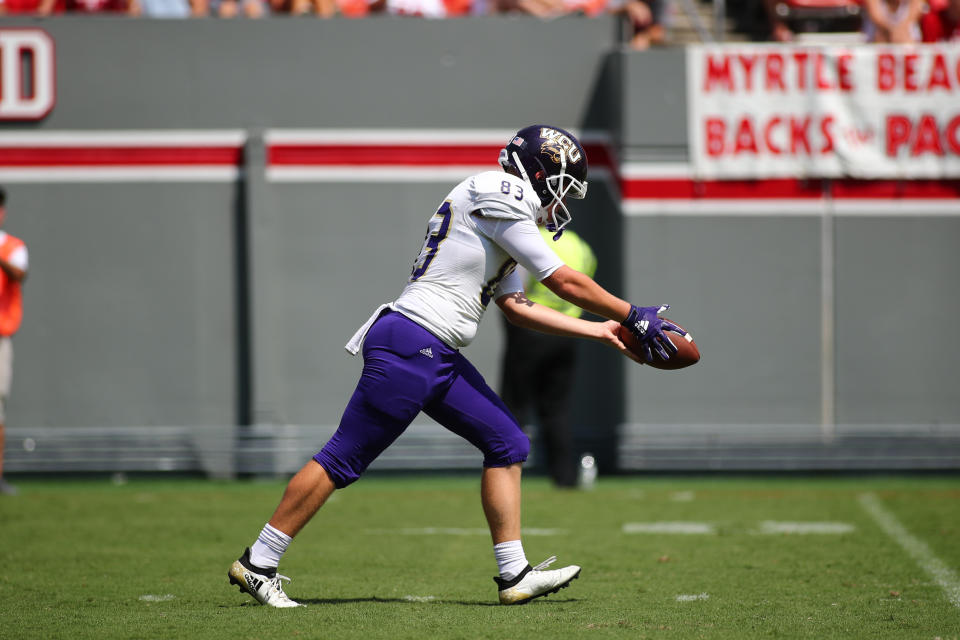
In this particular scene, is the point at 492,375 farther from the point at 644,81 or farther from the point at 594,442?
the point at 644,81

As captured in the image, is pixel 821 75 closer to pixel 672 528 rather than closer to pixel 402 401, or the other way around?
pixel 672 528

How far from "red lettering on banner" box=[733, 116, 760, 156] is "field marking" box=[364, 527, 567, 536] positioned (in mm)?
4789

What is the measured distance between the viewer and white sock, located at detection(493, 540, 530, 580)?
526 cm

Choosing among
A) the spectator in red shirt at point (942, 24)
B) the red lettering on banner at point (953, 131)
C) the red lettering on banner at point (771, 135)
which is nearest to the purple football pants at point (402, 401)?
the red lettering on banner at point (771, 135)

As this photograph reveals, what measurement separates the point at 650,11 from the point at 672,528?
6.23 meters

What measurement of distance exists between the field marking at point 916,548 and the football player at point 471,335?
6.02 ft

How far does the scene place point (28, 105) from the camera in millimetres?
11492

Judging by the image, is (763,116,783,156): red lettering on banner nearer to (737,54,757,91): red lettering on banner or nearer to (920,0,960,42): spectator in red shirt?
(737,54,757,91): red lettering on banner

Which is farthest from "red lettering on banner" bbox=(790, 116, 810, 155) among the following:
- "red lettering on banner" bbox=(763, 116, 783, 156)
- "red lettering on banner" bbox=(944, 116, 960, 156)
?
"red lettering on banner" bbox=(944, 116, 960, 156)

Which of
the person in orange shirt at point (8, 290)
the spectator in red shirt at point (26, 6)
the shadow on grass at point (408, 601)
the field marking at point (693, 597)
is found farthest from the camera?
the spectator in red shirt at point (26, 6)

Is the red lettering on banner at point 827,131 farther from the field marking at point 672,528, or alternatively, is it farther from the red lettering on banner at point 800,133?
the field marking at point 672,528

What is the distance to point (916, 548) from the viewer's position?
23.5ft

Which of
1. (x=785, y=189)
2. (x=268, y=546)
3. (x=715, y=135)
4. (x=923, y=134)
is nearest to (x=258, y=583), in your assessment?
(x=268, y=546)

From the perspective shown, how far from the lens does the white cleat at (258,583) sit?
5098 millimetres
